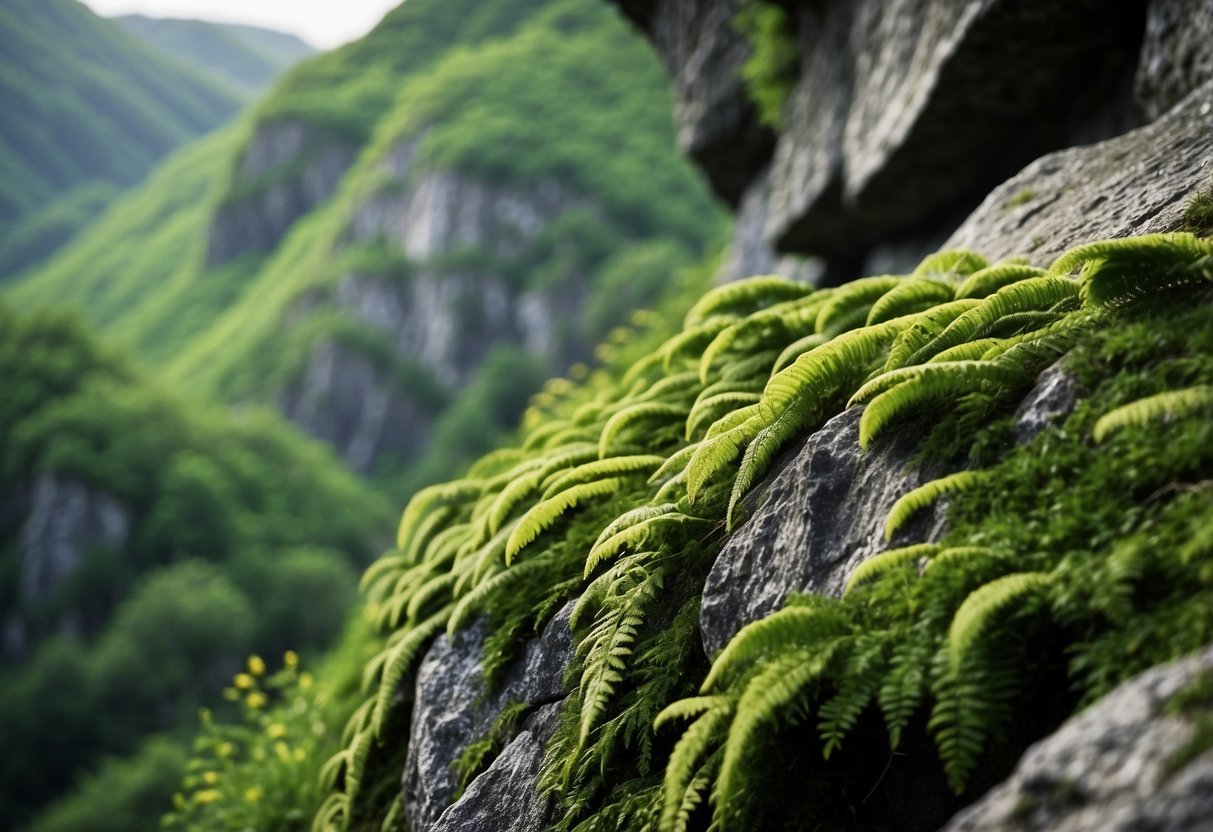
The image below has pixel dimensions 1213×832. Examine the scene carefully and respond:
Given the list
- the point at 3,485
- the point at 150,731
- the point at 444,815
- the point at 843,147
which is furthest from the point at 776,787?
the point at 3,485

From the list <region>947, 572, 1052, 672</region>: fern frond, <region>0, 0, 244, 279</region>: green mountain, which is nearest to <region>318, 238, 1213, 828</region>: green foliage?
<region>947, 572, 1052, 672</region>: fern frond

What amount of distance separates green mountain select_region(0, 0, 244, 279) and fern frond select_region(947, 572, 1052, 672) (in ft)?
535

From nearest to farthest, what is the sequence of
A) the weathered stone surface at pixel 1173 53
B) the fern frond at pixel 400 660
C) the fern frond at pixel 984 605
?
1. the fern frond at pixel 984 605
2. the fern frond at pixel 400 660
3. the weathered stone surface at pixel 1173 53

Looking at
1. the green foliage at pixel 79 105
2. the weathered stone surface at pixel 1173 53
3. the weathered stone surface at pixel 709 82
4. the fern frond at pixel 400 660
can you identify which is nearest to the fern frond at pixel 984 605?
the fern frond at pixel 400 660

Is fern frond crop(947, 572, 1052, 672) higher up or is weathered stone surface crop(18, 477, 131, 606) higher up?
weathered stone surface crop(18, 477, 131, 606)

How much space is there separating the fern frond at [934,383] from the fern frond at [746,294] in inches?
114

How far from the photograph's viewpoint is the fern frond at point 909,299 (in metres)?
5.03

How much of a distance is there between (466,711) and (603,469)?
5.17 ft

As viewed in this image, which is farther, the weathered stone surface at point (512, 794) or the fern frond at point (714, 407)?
the fern frond at point (714, 407)

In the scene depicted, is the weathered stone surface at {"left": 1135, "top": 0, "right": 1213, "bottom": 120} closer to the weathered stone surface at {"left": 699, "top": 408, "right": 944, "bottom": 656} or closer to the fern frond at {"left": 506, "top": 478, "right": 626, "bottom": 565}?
the weathered stone surface at {"left": 699, "top": 408, "right": 944, "bottom": 656}

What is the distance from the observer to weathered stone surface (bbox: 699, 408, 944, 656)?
3.84 m

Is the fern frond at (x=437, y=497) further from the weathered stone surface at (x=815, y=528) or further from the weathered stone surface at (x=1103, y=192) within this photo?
the weathered stone surface at (x=1103, y=192)

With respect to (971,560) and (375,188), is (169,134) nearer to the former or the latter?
(375,188)

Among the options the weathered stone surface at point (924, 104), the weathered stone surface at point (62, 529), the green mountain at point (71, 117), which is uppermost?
the green mountain at point (71, 117)
